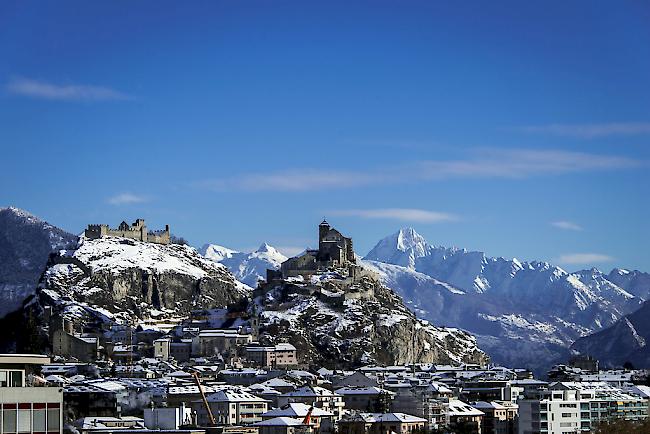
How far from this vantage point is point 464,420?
142875 mm

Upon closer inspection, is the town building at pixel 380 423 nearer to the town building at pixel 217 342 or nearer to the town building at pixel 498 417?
the town building at pixel 498 417

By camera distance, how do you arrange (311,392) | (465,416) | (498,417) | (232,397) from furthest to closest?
(311,392)
(498,417)
(465,416)
(232,397)

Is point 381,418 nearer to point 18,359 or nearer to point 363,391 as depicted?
point 363,391

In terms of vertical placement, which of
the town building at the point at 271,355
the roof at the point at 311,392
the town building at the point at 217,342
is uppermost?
the town building at the point at 217,342

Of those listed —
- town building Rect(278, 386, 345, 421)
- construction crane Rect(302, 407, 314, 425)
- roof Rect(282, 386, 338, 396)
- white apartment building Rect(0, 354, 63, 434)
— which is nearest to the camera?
white apartment building Rect(0, 354, 63, 434)


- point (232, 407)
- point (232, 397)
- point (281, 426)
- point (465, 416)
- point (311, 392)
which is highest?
point (311, 392)

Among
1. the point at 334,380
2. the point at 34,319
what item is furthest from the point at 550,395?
the point at 34,319

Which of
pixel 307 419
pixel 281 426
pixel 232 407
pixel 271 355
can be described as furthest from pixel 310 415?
pixel 271 355

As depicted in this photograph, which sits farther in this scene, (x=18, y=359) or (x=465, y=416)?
(x=465, y=416)

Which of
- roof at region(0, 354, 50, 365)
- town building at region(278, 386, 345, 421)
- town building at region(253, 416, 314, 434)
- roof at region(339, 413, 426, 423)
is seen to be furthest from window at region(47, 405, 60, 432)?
town building at region(278, 386, 345, 421)

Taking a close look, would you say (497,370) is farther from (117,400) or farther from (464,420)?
(117,400)

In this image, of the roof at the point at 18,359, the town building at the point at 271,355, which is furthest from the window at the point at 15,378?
the town building at the point at 271,355

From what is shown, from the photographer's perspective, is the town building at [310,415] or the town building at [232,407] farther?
the town building at [232,407]

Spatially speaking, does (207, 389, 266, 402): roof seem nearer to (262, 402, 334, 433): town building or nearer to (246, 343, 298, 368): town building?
(262, 402, 334, 433): town building
